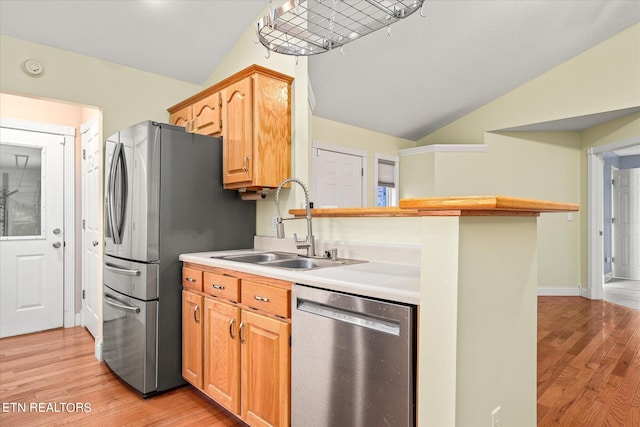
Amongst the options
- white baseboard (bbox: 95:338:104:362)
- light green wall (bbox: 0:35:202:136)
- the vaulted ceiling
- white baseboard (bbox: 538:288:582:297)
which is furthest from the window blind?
white baseboard (bbox: 538:288:582:297)

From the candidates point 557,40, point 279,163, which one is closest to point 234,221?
point 279,163

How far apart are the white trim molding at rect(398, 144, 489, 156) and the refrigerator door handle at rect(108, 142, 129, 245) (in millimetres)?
1928

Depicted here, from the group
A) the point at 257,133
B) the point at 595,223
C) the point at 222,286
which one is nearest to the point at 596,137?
the point at 595,223

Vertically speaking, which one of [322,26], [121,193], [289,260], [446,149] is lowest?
[289,260]

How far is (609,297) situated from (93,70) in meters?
6.62

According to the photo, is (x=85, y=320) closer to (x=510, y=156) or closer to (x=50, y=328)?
(x=50, y=328)

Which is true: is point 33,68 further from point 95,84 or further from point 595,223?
point 595,223

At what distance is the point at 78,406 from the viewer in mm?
2162

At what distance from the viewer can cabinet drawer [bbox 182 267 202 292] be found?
7.27 feet

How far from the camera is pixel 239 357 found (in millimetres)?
1861

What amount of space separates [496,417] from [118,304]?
7.76 feet

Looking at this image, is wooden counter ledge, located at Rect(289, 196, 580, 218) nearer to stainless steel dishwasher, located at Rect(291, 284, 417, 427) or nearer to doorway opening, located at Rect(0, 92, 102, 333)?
stainless steel dishwasher, located at Rect(291, 284, 417, 427)

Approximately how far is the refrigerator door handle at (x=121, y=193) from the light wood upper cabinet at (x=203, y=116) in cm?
62
